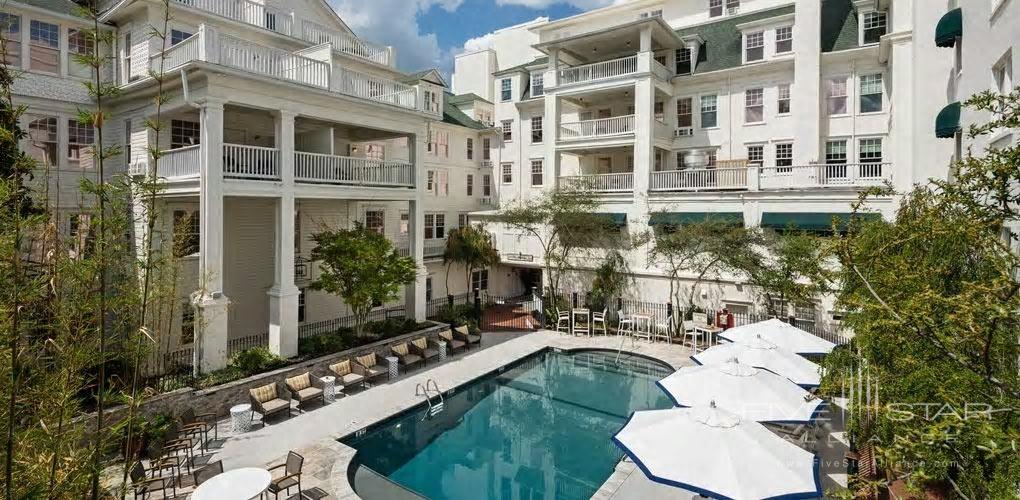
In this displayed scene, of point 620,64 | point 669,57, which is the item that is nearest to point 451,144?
point 620,64

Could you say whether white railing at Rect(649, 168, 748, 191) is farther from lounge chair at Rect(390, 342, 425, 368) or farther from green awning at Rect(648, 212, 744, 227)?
lounge chair at Rect(390, 342, 425, 368)

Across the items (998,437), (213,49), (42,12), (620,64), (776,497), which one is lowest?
(776,497)

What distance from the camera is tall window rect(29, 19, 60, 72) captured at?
15711mm

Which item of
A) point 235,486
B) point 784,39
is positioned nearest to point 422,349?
point 235,486

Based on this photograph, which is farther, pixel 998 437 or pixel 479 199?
pixel 479 199

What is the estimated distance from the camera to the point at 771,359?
1172 cm

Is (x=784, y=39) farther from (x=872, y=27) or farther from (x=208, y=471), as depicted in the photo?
(x=208, y=471)

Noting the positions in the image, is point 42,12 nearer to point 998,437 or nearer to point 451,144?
point 451,144

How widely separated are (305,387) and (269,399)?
3.54 ft

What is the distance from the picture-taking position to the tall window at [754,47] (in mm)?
23766

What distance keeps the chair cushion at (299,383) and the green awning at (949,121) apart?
17774mm

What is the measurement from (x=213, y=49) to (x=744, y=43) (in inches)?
872

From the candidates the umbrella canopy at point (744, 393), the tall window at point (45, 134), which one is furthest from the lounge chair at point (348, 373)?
the tall window at point (45, 134)

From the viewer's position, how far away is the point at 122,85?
1684 centimetres
